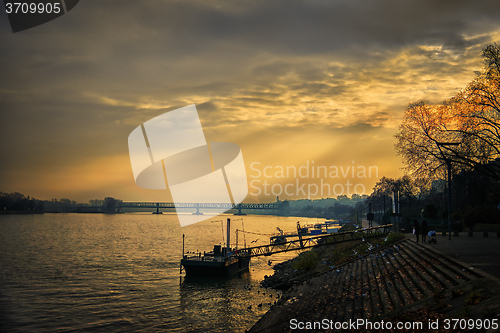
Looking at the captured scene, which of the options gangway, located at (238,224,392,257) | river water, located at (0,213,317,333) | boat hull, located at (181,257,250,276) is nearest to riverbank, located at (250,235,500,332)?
river water, located at (0,213,317,333)

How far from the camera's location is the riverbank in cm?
1469

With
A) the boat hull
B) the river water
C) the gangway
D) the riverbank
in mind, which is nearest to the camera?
the riverbank

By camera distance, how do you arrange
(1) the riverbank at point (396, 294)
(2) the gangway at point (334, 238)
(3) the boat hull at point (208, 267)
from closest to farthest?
(1) the riverbank at point (396, 294) < (2) the gangway at point (334, 238) < (3) the boat hull at point (208, 267)

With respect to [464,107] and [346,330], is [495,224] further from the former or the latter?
[346,330]

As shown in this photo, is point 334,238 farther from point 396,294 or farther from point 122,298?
point 396,294

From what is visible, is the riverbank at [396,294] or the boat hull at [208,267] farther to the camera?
the boat hull at [208,267]

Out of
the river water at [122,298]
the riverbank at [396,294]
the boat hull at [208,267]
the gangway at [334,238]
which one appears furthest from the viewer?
the boat hull at [208,267]

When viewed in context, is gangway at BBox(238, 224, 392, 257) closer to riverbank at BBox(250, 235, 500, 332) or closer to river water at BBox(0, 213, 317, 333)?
river water at BBox(0, 213, 317, 333)

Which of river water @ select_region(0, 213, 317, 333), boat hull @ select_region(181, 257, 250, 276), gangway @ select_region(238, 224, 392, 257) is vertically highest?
gangway @ select_region(238, 224, 392, 257)

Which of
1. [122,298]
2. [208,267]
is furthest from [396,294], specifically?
[208,267]

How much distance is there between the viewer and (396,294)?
64.3ft

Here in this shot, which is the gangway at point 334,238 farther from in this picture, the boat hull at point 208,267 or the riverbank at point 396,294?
the riverbank at point 396,294

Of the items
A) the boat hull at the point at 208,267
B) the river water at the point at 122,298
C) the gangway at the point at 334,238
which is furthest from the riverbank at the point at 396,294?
the boat hull at the point at 208,267

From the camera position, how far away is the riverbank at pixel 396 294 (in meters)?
14.7
